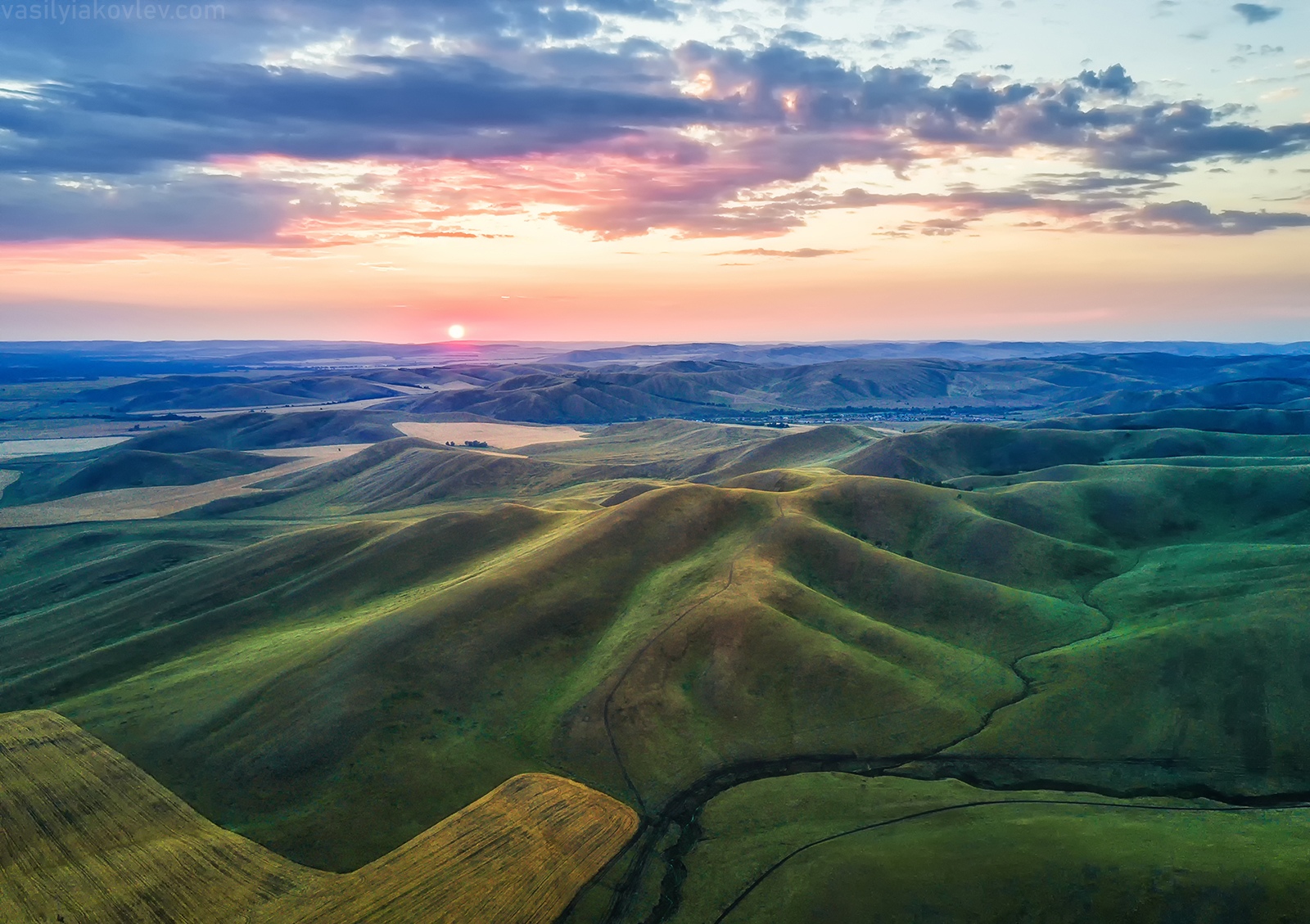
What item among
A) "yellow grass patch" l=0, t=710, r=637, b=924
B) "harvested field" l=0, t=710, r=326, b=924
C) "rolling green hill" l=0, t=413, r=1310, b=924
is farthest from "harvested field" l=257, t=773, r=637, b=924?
"harvested field" l=0, t=710, r=326, b=924

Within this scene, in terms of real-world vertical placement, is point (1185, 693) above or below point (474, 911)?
above

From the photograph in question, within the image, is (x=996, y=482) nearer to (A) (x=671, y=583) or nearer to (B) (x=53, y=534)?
(A) (x=671, y=583)

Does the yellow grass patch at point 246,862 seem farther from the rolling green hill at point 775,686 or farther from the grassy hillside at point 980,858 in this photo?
the grassy hillside at point 980,858

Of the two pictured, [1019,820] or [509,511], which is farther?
[509,511]

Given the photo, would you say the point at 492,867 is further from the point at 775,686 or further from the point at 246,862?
the point at 775,686

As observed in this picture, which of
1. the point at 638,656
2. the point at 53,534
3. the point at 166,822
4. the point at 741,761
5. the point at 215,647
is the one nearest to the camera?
the point at 166,822

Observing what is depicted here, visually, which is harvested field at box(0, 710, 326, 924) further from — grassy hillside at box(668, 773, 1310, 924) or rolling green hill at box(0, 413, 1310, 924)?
grassy hillside at box(668, 773, 1310, 924)

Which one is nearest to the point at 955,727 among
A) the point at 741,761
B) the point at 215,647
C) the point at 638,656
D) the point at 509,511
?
the point at 741,761

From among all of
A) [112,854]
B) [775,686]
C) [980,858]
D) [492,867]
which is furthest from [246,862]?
[980,858]

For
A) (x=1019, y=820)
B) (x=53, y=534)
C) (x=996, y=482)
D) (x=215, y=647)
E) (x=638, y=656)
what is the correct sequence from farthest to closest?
(x=53, y=534) < (x=996, y=482) < (x=215, y=647) < (x=638, y=656) < (x=1019, y=820)


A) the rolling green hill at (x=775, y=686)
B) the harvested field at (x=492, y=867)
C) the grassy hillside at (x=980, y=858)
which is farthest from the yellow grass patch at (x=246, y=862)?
the grassy hillside at (x=980, y=858)
